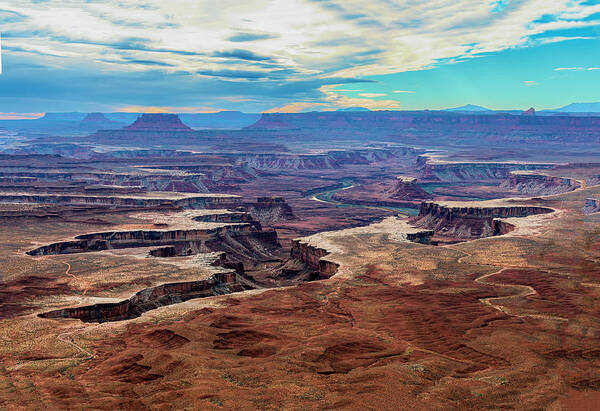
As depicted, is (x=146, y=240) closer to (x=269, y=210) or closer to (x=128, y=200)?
(x=128, y=200)

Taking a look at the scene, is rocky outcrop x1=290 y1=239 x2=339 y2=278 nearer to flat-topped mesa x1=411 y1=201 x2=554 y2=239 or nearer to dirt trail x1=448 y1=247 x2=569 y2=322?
dirt trail x1=448 y1=247 x2=569 y2=322

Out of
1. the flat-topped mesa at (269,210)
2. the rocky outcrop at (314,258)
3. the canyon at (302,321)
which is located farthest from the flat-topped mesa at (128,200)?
the rocky outcrop at (314,258)

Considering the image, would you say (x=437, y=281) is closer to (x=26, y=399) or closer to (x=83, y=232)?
(x=26, y=399)

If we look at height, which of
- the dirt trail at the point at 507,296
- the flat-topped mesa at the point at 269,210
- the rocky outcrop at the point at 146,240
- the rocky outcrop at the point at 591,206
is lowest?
the flat-topped mesa at the point at 269,210

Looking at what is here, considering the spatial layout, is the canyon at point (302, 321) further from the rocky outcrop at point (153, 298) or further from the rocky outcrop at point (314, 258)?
the rocky outcrop at point (314, 258)

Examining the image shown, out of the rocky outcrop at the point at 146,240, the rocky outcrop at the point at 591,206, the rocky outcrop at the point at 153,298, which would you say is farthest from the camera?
the rocky outcrop at the point at 591,206
